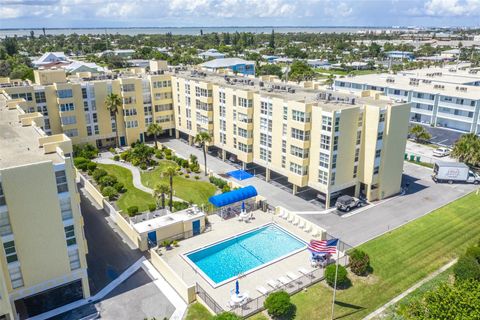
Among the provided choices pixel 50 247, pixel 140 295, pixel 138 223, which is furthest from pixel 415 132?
pixel 50 247

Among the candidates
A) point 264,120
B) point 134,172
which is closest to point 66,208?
point 134,172

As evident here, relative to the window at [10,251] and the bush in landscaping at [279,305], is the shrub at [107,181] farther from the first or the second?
the bush in landscaping at [279,305]

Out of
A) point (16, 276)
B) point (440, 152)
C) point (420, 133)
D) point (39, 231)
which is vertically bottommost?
point (440, 152)

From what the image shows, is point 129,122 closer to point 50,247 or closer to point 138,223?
point 138,223

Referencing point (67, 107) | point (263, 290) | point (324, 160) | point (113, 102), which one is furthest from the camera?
point (113, 102)

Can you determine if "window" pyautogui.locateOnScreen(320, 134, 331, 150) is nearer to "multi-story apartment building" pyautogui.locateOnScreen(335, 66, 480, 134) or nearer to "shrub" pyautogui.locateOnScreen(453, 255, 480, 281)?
"shrub" pyautogui.locateOnScreen(453, 255, 480, 281)

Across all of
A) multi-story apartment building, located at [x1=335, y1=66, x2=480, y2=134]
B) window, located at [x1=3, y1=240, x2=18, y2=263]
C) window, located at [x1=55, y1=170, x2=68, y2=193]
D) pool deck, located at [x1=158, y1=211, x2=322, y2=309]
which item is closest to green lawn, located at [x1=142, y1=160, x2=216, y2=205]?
pool deck, located at [x1=158, y1=211, x2=322, y2=309]

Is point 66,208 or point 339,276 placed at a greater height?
point 66,208

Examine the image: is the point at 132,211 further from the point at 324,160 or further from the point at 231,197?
the point at 324,160
